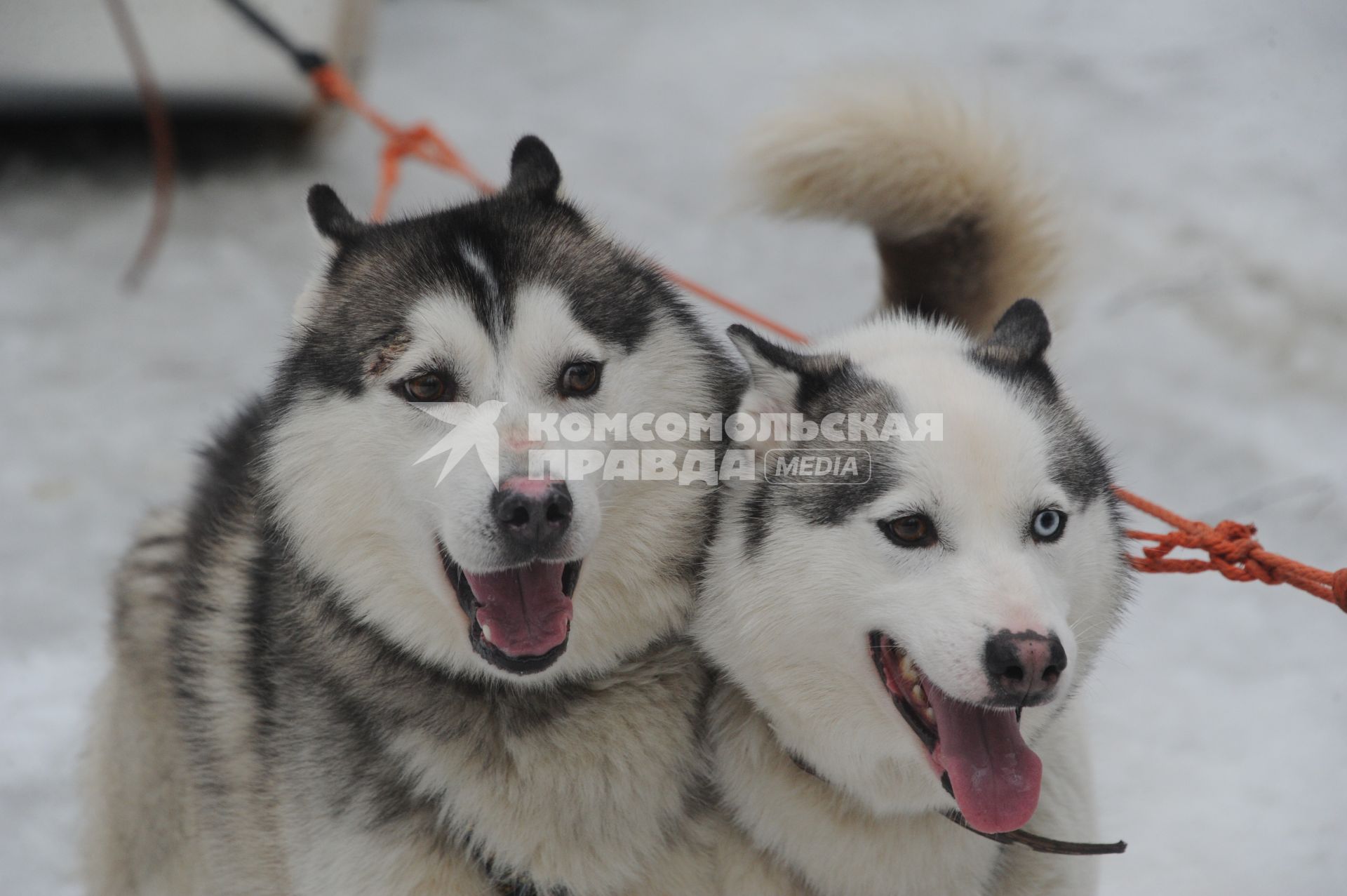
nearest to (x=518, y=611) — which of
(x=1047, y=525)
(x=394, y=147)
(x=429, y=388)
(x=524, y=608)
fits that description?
(x=524, y=608)

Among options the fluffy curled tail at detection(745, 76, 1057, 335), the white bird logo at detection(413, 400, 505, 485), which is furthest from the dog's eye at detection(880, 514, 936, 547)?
the fluffy curled tail at detection(745, 76, 1057, 335)

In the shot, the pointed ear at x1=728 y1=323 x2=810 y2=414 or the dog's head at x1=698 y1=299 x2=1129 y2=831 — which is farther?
the pointed ear at x1=728 y1=323 x2=810 y2=414

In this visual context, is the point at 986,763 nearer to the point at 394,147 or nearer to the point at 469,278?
the point at 469,278

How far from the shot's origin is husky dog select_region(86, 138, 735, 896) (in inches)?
84.7

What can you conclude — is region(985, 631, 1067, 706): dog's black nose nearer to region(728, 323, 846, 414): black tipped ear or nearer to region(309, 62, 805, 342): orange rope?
region(728, 323, 846, 414): black tipped ear

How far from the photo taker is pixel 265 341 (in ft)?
18.7

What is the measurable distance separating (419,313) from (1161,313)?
440cm

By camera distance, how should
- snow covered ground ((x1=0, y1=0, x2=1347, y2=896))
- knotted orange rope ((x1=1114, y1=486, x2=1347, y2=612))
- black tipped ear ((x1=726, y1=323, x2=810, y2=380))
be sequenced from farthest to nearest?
snow covered ground ((x1=0, y1=0, x2=1347, y2=896)) → knotted orange rope ((x1=1114, y1=486, x2=1347, y2=612)) → black tipped ear ((x1=726, y1=323, x2=810, y2=380))

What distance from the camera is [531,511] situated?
6.33 feet

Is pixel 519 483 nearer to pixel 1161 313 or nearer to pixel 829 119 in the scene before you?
pixel 829 119

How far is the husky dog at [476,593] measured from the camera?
215 cm

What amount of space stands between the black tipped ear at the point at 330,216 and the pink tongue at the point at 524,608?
81 cm

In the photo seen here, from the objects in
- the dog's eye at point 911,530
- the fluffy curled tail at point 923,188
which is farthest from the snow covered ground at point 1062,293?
the dog's eye at point 911,530

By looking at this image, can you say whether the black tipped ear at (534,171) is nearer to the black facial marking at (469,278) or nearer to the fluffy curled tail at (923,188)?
the black facial marking at (469,278)
